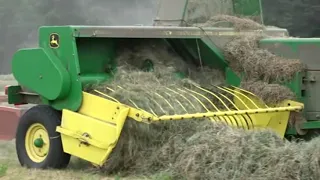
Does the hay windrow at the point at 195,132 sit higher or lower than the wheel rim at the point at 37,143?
higher

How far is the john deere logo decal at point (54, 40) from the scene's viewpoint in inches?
263

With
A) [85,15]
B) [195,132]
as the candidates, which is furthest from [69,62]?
[85,15]

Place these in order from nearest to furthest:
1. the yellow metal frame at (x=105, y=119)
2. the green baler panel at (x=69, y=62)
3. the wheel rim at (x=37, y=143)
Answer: the yellow metal frame at (x=105, y=119), the green baler panel at (x=69, y=62), the wheel rim at (x=37, y=143)

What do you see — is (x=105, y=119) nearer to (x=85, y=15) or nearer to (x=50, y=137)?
(x=50, y=137)

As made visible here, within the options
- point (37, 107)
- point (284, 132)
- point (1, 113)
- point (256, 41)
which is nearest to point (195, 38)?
point (256, 41)

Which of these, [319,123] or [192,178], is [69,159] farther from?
[319,123]

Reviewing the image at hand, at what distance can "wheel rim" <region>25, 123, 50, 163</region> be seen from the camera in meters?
6.83

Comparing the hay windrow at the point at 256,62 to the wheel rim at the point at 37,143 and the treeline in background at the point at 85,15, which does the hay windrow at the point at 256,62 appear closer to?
the wheel rim at the point at 37,143

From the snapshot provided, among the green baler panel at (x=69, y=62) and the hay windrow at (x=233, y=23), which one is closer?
the green baler panel at (x=69, y=62)

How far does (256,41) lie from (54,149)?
2.68m

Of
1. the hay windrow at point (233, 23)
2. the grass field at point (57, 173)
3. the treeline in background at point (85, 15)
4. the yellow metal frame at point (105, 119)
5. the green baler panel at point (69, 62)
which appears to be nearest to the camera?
the yellow metal frame at point (105, 119)

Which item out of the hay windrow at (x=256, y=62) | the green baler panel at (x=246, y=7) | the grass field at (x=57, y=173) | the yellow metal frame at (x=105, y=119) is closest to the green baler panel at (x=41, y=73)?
the yellow metal frame at (x=105, y=119)

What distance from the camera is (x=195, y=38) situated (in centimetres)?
750

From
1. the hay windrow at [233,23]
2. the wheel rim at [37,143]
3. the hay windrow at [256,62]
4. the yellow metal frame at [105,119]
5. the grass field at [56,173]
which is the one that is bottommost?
the grass field at [56,173]
